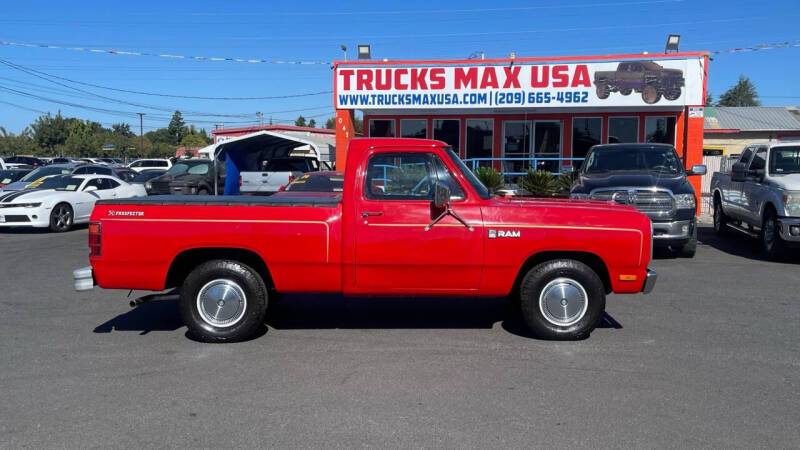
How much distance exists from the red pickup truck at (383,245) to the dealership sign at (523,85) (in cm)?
1333

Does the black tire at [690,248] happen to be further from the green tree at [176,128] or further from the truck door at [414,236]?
the green tree at [176,128]

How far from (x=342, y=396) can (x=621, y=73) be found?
1605 cm

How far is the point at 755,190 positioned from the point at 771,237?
108 centimetres

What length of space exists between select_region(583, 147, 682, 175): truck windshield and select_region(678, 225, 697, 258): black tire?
1.40 metres

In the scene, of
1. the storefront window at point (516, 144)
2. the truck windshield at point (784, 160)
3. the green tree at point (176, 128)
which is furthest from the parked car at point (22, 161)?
the green tree at point (176, 128)

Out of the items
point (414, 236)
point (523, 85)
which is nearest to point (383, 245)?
point (414, 236)

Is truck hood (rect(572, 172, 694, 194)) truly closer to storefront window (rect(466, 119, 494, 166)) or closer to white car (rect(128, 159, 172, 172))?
storefront window (rect(466, 119, 494, 166))

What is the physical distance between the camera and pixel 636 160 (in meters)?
12.5

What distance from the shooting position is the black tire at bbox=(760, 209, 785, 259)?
11164mm

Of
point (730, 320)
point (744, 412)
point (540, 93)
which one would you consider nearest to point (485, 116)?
point (540, 93)

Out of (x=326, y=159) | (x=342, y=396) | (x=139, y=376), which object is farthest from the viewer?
(x=326, y=159)

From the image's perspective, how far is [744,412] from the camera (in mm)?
4668

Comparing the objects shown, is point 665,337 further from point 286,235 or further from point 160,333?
point 160,333

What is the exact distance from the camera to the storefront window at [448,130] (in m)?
21.0
